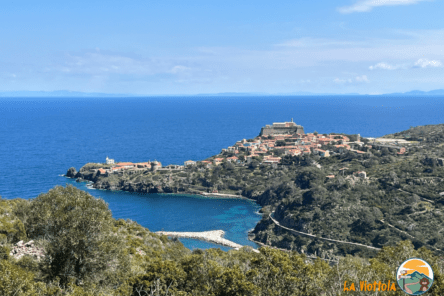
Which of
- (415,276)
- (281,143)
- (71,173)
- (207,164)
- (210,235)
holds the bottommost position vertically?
(210,235)

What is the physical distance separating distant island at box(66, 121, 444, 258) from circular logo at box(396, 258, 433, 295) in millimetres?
31283

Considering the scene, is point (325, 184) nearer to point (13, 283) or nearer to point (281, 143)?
point (281, 143)

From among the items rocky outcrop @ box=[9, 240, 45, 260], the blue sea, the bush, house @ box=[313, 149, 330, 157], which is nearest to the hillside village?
house @ box=[313, 149, 330, 157]

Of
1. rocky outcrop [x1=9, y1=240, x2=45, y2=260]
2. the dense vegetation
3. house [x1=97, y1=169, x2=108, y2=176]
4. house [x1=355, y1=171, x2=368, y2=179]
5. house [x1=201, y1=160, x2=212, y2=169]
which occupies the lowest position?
house [x1=97, y1=169, x2=108, y2=176]

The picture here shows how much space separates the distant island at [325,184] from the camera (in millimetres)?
46188

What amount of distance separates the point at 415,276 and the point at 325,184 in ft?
161

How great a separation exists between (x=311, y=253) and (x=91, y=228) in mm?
34304

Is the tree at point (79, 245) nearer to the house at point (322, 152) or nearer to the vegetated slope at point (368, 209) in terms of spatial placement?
the vegetated slope at point (368, 209)

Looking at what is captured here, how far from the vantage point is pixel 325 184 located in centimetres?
6044

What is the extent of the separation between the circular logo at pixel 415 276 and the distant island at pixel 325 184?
103 ft

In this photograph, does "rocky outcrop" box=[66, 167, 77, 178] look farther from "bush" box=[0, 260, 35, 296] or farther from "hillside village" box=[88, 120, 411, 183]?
"bush" box=[0, 260, 35, 296]

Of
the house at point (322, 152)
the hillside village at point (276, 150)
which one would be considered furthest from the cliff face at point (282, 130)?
the house at point (322, 152)

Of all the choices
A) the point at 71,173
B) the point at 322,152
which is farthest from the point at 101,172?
the point at 322,152

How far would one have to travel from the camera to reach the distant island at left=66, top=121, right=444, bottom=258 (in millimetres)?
46188
